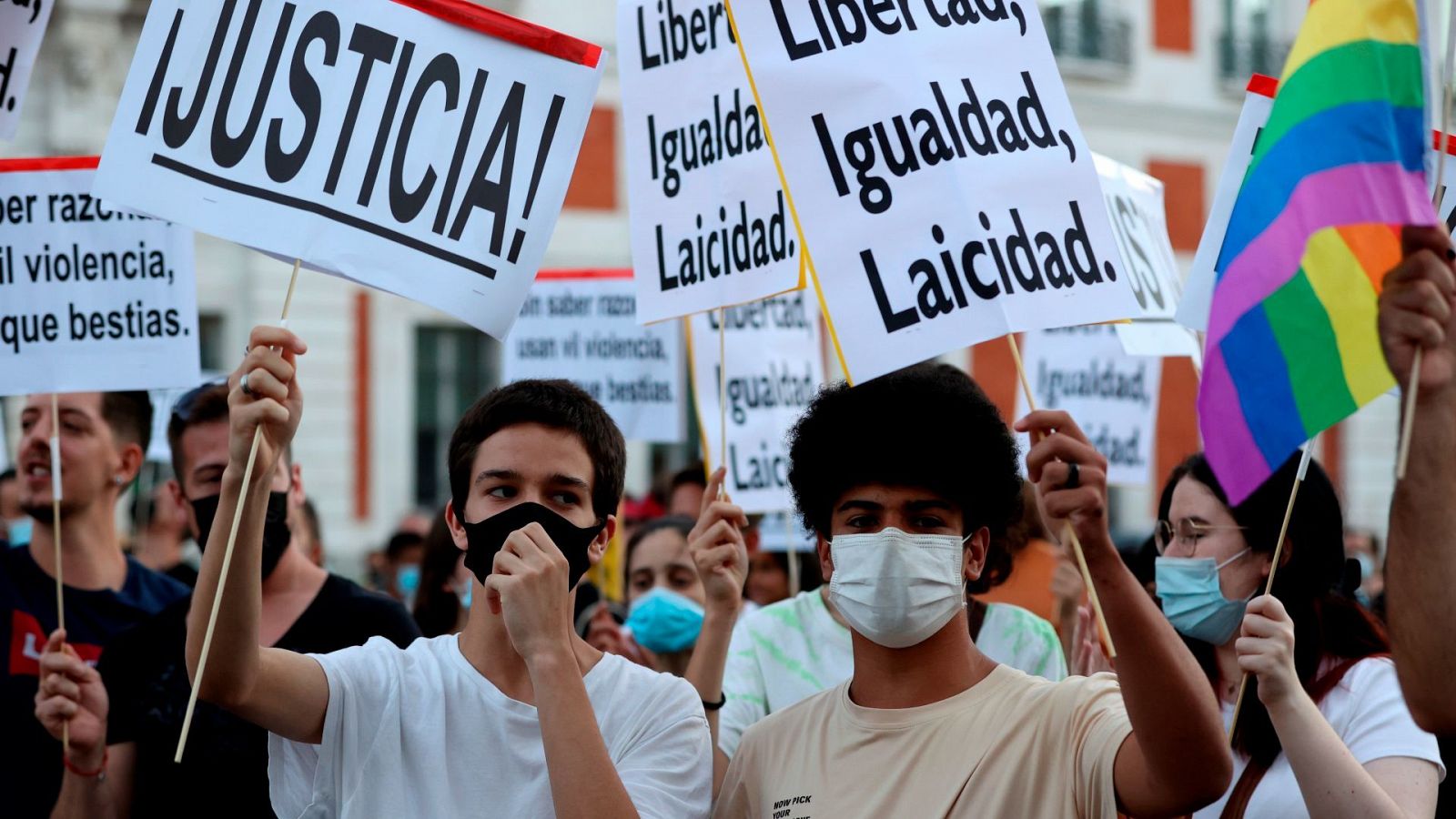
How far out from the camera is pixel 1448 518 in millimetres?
2404

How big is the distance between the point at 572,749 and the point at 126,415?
109 inches

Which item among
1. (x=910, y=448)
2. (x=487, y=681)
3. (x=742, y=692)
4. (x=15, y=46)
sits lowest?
(x=742, y=692)

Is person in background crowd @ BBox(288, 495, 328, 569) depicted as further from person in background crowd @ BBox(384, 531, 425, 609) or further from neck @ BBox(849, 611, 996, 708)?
person in background crowd @ BBox(384, 531, 425, 609)

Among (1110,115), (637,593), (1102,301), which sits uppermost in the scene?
(1110,115)

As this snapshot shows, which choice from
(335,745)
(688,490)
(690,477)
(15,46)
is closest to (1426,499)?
(335,745)

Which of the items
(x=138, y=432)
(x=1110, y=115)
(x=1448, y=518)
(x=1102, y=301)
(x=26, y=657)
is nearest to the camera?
(x=1448, y=518)

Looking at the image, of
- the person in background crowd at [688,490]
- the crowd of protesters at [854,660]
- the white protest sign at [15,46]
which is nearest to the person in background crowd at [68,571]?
the crowd of protesters at [854,660]

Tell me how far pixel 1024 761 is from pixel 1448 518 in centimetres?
73

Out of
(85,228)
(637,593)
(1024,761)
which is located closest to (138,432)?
(85,228)

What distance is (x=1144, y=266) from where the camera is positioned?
5.41 metres

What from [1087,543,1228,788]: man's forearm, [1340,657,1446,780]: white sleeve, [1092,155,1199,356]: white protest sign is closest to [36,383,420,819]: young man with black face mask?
[1087,543,1228,788]: man's forearm

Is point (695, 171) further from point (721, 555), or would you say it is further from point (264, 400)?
point (264, 400)

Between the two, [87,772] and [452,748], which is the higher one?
[452,748]

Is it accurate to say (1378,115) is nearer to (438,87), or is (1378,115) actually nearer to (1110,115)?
(438,87)
